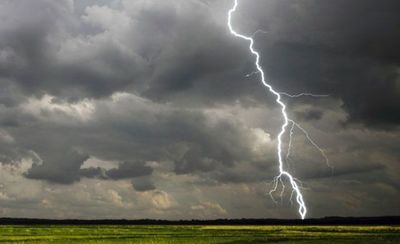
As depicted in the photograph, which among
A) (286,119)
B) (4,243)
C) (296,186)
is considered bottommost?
(4,243)

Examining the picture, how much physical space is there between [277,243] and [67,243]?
19.2 m

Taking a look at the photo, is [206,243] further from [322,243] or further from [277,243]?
[322,243]

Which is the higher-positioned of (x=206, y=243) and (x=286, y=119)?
(x=286, y=119)

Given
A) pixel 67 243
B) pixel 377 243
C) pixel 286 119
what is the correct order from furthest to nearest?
pixel 67 243 < pixel 377 243 < pixel 286 119

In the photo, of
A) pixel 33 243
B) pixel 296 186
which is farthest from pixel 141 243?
pixel 296 186

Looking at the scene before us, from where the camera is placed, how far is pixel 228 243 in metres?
47.7

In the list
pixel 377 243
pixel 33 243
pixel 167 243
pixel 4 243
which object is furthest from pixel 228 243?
pixel 4 243

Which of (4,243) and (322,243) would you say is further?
(4,243)

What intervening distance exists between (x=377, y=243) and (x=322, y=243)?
15.4 ft

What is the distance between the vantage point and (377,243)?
45469mm

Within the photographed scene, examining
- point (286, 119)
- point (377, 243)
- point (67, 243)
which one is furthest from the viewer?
point (67, 243)

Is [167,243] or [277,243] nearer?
[277,243]

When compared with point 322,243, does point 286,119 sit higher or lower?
higher

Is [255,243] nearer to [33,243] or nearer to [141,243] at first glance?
[141,243]
